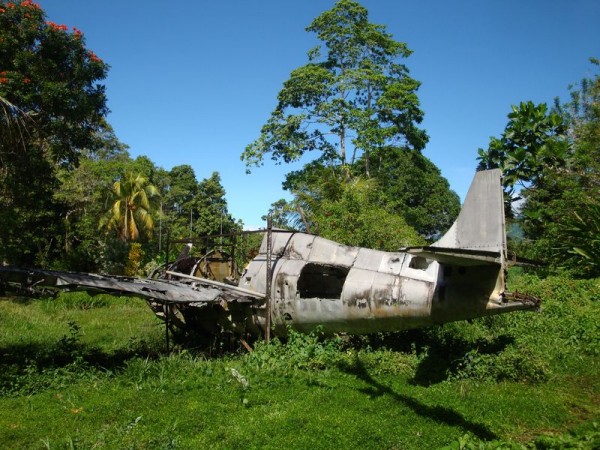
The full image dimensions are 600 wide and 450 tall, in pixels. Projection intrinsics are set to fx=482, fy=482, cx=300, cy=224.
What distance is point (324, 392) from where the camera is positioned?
9.18 m

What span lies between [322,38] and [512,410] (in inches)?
1140

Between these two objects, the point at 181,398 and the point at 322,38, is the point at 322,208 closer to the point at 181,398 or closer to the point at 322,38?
the point at 181,398

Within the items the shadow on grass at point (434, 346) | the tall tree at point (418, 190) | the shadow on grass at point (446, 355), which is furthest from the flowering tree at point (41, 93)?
the tall tree at point (418, 190)

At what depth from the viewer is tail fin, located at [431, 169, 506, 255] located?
8.73 metres

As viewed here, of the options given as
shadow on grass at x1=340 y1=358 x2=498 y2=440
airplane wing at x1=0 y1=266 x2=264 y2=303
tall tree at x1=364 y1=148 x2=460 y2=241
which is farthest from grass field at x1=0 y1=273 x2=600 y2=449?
tall tree at x1=364 y1=148 x2=460 y2=241

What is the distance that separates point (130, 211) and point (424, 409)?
3268cm

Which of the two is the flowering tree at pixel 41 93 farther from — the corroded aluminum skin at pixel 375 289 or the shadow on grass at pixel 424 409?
the shadow on grass at pixel 424 409

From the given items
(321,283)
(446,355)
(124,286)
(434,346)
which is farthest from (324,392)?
(321,283)

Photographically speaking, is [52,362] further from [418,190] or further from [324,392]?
[418,190]

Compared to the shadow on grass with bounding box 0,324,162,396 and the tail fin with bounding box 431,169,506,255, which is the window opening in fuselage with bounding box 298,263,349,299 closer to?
the shadow on grass with bounding box 0,324,162,396

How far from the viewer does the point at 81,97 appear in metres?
20.4

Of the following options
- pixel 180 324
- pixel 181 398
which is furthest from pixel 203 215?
pixel 181 398

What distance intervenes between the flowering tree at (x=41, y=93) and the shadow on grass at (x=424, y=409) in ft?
49.5

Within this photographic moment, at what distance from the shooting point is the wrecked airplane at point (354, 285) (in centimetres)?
882
